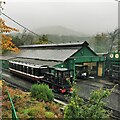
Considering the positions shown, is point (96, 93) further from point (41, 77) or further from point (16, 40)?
point (16, 40)

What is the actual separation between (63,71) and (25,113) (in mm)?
8900

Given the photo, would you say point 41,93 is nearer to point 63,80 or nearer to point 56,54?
point 63,80

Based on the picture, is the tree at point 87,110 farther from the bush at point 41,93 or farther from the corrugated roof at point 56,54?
the corrugated roof at point 56,54

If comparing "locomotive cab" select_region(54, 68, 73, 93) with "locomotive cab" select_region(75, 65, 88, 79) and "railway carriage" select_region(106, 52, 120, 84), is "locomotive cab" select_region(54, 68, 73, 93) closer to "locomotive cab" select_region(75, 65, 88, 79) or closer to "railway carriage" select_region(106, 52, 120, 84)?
"locomotive cab" select_region(75, 65, 88, 79)

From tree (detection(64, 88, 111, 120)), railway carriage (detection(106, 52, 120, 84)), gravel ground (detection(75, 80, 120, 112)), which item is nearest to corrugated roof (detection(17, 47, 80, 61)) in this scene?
gravel ground (detection(75, 80, 120, 112))

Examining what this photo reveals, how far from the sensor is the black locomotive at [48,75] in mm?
15445

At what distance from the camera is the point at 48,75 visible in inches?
675

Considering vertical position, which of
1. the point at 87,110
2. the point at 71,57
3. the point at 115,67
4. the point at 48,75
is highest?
the point at 71,57

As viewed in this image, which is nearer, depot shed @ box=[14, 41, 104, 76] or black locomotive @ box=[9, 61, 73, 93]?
black locomotive @ box=[9, 61, 73, 93]

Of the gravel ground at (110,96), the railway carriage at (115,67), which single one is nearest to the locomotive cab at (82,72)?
the gravel ground at (110,96)

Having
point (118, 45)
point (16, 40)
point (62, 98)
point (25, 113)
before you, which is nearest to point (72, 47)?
point (62, 98)

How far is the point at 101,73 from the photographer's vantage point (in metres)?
23.1

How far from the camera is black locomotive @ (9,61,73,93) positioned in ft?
50.7

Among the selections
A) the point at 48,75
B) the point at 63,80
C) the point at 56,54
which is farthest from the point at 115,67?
the point at 48,75
